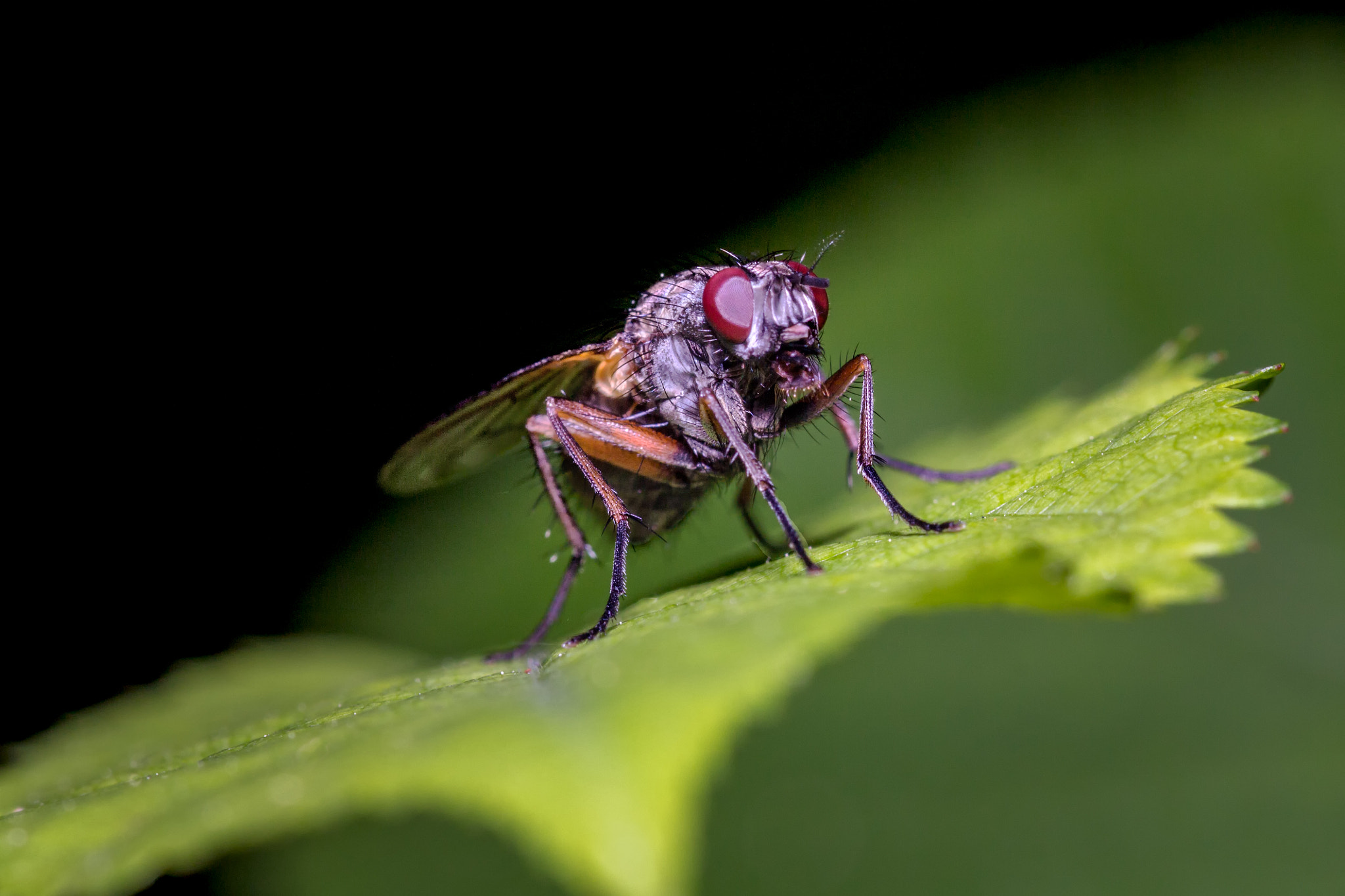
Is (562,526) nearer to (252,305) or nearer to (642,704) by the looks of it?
(642,704)

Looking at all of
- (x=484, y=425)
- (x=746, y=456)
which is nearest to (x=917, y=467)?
(x=746, y=456)

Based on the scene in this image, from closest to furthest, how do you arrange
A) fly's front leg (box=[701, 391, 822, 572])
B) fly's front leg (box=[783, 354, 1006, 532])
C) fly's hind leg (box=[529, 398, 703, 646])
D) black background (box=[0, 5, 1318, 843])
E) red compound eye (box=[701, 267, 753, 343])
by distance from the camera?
1. fly's front leg (box=[701, 391, 822, 572])
2. fly's front leg (box=[783, 354, 1006, 532])
3. red compound eye (box=[701, 267, 753, 343])
4. fly's hind leg (box=[529, 398, 703, 646])
5. black background (box=[0, 5, 1318, 843])

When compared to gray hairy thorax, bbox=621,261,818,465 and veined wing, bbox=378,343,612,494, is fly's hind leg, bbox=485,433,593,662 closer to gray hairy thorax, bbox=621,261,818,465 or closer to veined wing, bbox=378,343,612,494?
veined wing, bbox=378,343,612,494

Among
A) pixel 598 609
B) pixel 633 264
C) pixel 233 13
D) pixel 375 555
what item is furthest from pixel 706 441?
pixel 233 13

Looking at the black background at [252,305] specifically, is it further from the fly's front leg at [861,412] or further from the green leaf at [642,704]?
the green leaf at [642,704]

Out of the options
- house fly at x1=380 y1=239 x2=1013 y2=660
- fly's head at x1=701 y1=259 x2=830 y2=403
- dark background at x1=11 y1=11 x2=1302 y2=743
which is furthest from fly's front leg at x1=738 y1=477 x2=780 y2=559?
dark background at x1=11 y1=11 x2=1302 y2=743

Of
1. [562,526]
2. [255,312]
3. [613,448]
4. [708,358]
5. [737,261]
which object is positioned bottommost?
[562,526]
